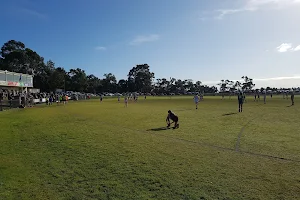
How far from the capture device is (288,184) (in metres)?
5.47

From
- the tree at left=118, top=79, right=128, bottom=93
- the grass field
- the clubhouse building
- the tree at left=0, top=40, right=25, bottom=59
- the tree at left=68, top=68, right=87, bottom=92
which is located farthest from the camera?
the tree at left=118, top=79, right=128, bottom=93

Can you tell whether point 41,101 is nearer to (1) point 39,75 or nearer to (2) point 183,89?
(1) point 39,75

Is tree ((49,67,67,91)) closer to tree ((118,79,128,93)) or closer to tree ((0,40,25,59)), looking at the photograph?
tree ((0,40,25,59))

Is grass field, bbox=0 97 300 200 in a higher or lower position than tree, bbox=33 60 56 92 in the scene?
lower

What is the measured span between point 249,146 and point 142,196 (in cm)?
569

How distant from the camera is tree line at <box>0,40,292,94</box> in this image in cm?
9056

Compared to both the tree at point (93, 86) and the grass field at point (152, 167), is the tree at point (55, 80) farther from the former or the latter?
the grass field at point (152, 167)

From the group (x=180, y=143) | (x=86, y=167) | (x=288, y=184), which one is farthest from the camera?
(x=180, y=143)

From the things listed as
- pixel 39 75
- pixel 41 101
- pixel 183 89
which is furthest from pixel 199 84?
pixel 41 101

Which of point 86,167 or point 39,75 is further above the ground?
point 39,75

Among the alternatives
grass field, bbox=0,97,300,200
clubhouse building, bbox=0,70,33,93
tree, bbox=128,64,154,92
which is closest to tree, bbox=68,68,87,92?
tree, bbox=128,64,154,92


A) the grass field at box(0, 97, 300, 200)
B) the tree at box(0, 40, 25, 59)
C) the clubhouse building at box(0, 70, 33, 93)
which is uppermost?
the tree at box(0, 40, 25, 59)

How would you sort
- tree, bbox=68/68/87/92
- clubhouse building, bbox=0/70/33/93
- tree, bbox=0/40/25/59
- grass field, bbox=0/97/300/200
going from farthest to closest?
1. tree, bbox=68/68/87/92
2. tree, bbox=0/40/25/59
3. clubhouse building, bbox=0/70/33/93
4. grass field, bbox=0/97/300/200

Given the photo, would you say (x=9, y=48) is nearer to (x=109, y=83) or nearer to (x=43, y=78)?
(x=43, y=78)
